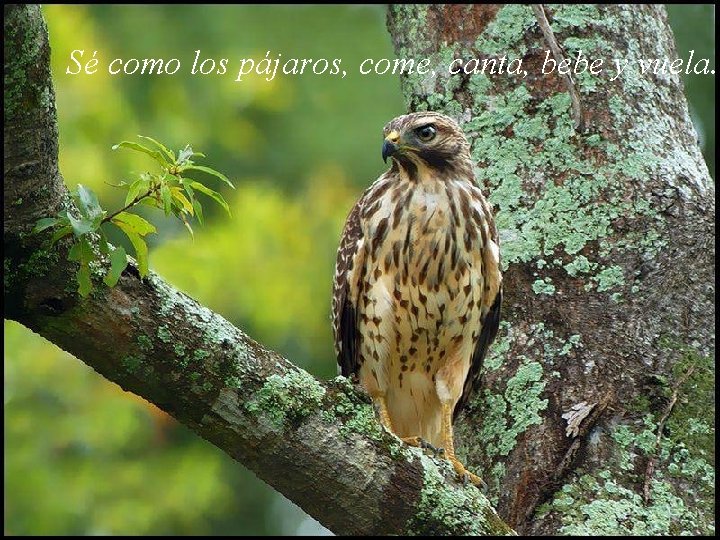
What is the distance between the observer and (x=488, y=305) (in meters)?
4.48

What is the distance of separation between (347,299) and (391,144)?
0.67 metres

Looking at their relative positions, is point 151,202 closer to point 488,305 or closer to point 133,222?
point 133,222

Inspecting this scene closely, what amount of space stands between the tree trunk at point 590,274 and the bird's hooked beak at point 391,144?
13.4 inches

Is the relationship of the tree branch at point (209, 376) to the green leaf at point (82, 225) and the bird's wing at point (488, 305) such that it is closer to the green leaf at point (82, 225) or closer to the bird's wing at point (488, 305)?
the green leaf at point (82, 225)

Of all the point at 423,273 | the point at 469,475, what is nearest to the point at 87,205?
the point at 469,475

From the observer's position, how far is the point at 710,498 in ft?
12.5

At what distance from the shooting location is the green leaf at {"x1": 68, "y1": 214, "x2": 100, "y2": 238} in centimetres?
290

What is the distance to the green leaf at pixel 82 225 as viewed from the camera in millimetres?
2898

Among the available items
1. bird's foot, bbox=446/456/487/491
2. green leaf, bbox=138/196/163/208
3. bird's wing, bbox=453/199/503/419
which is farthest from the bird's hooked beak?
green leaf, bbox=138/196/163/208

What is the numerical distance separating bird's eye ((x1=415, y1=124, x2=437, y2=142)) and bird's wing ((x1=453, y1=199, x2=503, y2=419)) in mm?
360

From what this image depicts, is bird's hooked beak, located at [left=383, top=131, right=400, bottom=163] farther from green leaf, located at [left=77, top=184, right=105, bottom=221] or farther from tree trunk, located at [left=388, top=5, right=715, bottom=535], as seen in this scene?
green leaf, located at [left=77, top=184, right=105, bottom=221]

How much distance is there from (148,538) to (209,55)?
4176 millimetres

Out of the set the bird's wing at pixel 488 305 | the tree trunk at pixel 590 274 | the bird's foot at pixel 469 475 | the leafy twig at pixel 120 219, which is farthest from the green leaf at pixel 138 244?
the bird's wing at pixel 488 305

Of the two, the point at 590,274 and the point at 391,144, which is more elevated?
the point at 391,144
